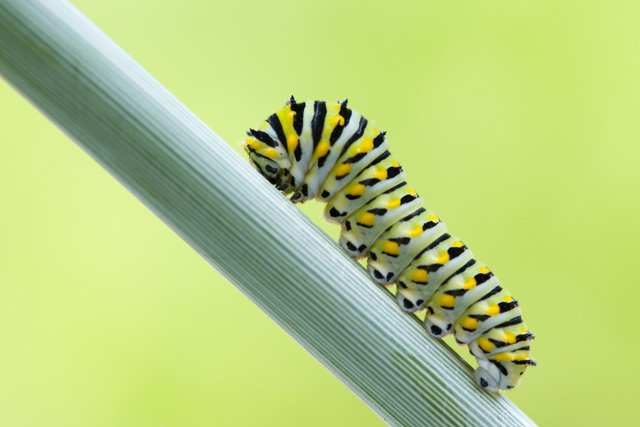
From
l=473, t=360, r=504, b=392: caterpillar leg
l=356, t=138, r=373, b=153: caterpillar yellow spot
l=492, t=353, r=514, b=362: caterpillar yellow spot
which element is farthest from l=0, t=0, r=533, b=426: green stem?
l=356, t=138, r=373, b=153: caterpillar yellow spot

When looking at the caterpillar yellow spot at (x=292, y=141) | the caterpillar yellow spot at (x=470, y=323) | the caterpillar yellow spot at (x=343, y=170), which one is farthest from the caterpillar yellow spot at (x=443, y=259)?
the caterpillar yellow spot at (x=292, y=141)

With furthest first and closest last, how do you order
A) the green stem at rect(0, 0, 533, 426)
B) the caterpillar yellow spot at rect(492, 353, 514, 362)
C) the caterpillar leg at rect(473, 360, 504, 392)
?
1. the caterpillar yellow spot at rect(492, 353, 514, 362)
2. the caterpillar leg at rect(473, 360, 504, 392)
3. the green stem at rect(0, 0, 533, 426)

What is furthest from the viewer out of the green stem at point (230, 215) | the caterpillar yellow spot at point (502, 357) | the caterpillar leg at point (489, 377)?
the caterpillar yellow spot at point (502, 357)

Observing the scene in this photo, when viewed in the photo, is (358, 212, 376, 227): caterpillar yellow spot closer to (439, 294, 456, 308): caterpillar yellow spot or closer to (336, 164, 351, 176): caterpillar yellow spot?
(336, 164, 351, 176): caterpillar yellow spot

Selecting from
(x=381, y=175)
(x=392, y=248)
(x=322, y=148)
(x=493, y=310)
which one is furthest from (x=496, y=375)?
(x=322, y=148)

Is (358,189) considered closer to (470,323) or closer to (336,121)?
(336,121)

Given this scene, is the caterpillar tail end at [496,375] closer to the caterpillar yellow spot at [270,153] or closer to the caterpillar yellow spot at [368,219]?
the caterpillar yellow spot at [368,219]
